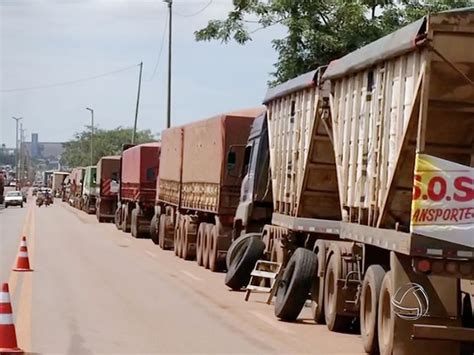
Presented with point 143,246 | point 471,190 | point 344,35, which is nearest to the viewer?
point 471,190

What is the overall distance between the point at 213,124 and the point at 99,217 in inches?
1296

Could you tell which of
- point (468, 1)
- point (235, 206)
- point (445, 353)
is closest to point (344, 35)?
point (468, 1)

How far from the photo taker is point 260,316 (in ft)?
52.0

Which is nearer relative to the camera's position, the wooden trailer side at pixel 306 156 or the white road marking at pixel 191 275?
the wooden trailer side at pixel 306 156

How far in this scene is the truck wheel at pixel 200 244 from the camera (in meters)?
25.9

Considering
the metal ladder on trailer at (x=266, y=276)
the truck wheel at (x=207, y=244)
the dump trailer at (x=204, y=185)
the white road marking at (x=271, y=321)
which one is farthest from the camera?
the truck wheel at (x=207, y=244)

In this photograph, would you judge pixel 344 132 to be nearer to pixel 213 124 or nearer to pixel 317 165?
pixel 317 165

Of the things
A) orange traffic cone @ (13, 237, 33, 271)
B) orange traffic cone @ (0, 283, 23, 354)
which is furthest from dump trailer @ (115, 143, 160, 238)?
orange traffic cone @ (0, 283, 23, 354)

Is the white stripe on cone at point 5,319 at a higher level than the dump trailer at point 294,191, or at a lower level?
lower

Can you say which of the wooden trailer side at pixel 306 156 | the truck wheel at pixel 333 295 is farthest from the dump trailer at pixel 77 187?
the truck wheel at pixel 333 295

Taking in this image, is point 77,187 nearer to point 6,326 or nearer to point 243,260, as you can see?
point 243,260

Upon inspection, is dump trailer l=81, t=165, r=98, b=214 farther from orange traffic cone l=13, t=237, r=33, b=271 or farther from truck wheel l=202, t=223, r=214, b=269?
orange traffic cone l=13, t=237, r=33, b=271

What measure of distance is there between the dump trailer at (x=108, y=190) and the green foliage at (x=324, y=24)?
29.1 m

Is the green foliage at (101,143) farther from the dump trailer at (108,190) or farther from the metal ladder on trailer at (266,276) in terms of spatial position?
the metal ladder on trailer at (266,276)
